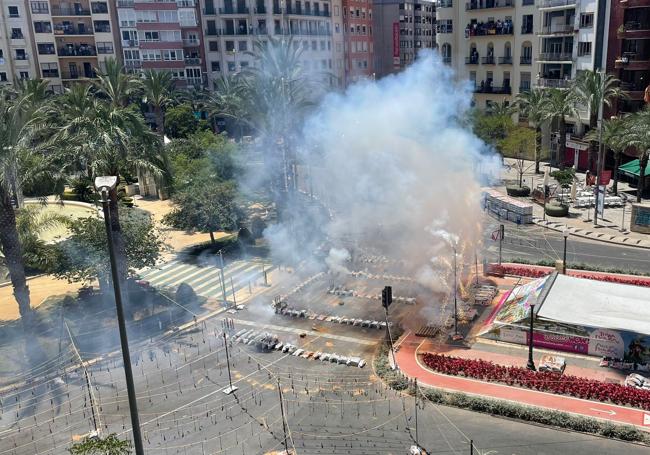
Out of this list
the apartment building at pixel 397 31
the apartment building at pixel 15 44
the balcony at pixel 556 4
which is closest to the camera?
the balcony at pixel 556 4

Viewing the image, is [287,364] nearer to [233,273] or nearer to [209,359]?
[209,359]

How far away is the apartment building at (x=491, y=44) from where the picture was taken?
71750 millimetres

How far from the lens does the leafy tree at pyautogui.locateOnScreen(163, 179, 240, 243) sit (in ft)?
134

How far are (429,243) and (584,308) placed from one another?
8.90 metres

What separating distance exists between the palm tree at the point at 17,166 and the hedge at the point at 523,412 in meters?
17.4

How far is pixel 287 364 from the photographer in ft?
87.5

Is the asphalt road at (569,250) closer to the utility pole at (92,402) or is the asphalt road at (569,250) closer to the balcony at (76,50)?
the utility pole at (92,402)

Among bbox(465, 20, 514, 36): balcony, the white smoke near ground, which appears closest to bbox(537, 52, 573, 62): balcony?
bbox(465, 20, 514, 36): balcony

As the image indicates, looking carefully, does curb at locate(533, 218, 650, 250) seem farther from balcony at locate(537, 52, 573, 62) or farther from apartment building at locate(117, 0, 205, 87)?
apartment building at locate(117, 0, 205, 87)

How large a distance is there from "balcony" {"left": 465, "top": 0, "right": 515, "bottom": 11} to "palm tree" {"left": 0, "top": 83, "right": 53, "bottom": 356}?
2357 inches

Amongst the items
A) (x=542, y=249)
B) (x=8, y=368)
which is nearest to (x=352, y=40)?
(x=542, y=249)

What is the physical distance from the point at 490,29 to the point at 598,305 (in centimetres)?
5561

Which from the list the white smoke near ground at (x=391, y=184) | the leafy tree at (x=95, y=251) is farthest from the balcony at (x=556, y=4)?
the leafy tree at (x=95, y=251)

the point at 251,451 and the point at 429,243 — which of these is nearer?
the point at 251,451
